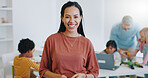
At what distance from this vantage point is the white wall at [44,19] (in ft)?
14.9

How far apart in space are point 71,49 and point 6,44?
11.5 ft

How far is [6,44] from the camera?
15.0ft

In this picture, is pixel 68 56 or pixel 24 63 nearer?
pixel 68 56

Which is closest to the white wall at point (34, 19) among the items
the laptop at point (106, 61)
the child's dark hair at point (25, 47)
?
the child's dark hair at point (25, 47)

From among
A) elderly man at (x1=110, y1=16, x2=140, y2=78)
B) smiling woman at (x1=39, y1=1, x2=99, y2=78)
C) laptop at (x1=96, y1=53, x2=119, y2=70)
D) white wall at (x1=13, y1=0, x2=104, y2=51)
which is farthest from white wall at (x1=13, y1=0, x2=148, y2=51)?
smiling woman at (x1=39, y1=1, x2=99, y2=78)

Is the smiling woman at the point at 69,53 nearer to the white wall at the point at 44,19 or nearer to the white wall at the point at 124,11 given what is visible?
the white wall at the point at 44,19

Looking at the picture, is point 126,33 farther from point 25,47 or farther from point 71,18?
point 71,18

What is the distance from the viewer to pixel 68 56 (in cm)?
134

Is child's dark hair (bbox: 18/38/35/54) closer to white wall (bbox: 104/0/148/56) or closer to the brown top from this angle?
the brown top

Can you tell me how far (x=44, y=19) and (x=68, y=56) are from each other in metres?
3.72

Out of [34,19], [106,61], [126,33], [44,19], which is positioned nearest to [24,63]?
[106,61]

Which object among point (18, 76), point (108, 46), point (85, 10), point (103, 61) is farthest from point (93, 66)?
point (85, 10)

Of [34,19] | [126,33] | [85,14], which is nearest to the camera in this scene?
[126,33]

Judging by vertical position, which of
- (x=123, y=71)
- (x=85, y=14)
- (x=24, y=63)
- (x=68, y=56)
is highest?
(x=85, y=14)
